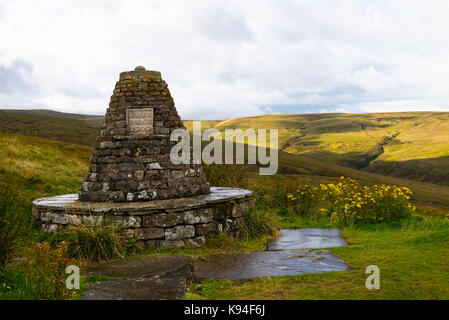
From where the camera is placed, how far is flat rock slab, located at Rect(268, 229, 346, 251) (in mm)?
7797

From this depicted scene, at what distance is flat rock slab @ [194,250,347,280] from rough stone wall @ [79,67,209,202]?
2744 mm

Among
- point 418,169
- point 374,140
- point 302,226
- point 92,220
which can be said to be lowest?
point 418,169

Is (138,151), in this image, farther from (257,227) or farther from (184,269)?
(184,269)

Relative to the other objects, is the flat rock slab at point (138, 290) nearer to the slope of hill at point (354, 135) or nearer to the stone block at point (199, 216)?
the stone block at point (199, 216)

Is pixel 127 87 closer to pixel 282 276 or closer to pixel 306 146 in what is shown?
pixel 282 276

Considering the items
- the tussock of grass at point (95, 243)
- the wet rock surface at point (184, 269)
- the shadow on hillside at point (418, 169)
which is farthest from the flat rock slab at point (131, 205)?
the shadow on hillside at point (418, 169)

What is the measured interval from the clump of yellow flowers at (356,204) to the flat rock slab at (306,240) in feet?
3.71

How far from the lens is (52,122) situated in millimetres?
78188

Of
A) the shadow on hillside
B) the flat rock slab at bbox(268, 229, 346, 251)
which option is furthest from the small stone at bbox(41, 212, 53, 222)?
the shadow on hillside

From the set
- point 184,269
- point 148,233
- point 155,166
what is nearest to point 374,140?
point 155,166

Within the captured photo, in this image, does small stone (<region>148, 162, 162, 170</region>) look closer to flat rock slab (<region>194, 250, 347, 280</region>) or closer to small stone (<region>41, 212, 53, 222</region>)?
small stone (<region>41, 212, 53, 222</region>)

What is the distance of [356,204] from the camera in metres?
10.4

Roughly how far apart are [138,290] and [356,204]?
7.64 m
